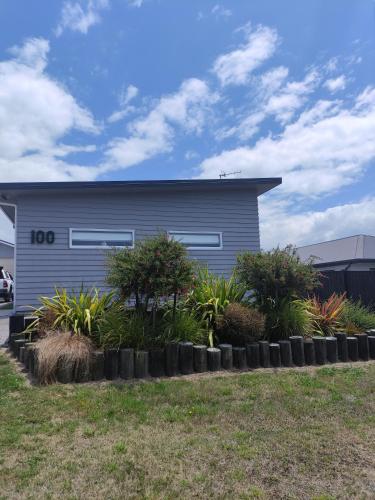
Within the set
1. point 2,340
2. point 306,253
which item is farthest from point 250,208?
point 306,253

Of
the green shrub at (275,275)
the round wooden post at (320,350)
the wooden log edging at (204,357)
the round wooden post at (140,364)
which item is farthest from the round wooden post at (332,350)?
the round wooden post at (140,364)

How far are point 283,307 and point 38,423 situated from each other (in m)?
4.19

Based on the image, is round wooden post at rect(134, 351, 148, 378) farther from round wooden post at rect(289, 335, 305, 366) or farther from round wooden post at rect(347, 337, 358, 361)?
round wooden post at rect(347, 337, 358, 361)

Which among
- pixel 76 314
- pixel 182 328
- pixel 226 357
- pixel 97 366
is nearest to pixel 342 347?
pixel 226 357

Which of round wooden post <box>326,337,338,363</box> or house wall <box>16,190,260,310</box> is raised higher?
house wall <box>16,190,260,310</box>

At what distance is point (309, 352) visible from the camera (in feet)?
19.5

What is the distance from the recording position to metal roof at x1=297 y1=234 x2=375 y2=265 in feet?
71.4

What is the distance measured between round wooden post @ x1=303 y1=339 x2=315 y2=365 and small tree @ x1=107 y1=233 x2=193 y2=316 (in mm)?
2047

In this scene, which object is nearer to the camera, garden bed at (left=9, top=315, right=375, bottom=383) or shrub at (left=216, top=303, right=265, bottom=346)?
garden bed at (left=9, top=315, right=375, bottom=383)

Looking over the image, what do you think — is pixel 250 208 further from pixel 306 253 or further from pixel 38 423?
pixel 306 253

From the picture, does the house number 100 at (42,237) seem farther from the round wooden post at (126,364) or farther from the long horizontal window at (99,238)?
the round wooden post at (126,364)

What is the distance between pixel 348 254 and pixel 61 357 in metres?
20.8

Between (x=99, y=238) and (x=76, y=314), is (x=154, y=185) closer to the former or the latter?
(x=99, y=238)

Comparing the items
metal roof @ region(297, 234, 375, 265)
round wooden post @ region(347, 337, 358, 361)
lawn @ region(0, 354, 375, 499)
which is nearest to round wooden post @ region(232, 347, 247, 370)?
lawn @ region(0, 354, 375, 499)
